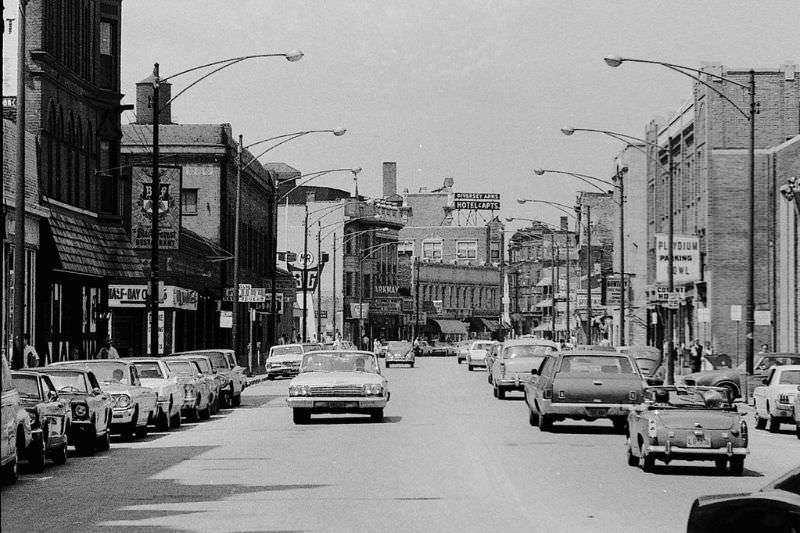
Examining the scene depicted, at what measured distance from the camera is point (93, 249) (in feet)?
154

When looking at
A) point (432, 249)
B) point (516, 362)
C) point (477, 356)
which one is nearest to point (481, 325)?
point (432, 249)

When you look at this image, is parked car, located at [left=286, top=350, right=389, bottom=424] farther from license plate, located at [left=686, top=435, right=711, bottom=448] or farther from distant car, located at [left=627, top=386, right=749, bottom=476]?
license plate, located at [left=686, top=435, right=711, bottom=448]

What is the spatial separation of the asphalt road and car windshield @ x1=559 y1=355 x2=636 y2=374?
1252 millimetres

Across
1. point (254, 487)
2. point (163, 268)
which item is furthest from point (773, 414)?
point (163, 268)

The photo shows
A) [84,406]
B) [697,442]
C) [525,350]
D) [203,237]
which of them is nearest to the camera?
[697,442]

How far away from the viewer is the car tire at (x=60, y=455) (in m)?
22.0

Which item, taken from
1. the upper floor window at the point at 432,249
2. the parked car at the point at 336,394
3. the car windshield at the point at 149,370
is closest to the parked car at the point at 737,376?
the parked car at the point at 336,394

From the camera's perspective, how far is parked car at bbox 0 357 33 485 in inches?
710

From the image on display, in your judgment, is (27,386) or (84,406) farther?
(84,406)

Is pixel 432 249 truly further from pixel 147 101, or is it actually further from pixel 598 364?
pixel 598 364

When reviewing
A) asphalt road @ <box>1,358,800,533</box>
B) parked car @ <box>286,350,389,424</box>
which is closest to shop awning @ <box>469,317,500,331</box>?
asphalt road @ <box>1,358,800,533</box>

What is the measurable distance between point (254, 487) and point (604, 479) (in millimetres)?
4558

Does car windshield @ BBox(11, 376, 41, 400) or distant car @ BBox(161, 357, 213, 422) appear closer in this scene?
car windshield @ BBox(11, 376, 41, 400)

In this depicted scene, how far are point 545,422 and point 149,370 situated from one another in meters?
8.25
